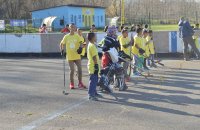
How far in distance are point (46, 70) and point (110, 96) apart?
662cm

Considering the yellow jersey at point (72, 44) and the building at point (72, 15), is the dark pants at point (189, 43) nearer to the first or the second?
the yellow jersey at point (72, 44)

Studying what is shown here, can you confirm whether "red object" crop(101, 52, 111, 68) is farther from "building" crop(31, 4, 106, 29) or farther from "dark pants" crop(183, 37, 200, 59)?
"building" crop(31, 4, 106, 29)

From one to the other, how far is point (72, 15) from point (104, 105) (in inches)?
1906

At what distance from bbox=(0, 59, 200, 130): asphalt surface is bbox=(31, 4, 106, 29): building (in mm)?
40690

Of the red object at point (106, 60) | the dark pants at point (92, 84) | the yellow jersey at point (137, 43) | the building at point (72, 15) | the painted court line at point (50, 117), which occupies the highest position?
the building at point (72, 15)

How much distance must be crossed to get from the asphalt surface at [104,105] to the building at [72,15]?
40.7 meters

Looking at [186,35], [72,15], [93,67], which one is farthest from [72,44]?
[72,15]

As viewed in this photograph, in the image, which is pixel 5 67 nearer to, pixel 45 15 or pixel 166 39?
pixel 166 39

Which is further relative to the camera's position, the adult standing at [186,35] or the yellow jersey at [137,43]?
the adult standing at [186,35]

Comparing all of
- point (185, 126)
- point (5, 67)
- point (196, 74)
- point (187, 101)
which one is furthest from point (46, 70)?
point (185, 126)

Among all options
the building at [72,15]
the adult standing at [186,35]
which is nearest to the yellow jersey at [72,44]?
the adult standing at [186,35]

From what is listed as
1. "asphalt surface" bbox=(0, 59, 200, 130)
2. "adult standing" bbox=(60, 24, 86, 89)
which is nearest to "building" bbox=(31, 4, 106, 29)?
"asphalt surface" bbox=(0, 59, 200, 130)

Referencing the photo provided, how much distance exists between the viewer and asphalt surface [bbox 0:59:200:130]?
7750 millimetres

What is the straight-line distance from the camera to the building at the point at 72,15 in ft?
185
